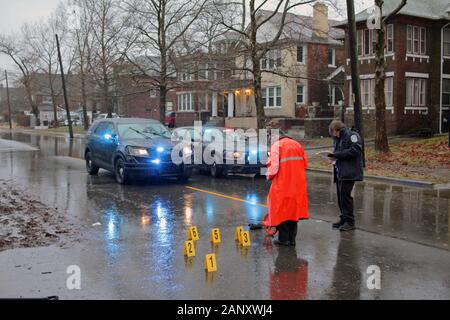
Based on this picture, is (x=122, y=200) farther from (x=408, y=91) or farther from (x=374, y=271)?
(x=408, y=91)

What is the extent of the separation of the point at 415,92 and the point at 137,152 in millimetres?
22380

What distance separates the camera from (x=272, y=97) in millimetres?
42281

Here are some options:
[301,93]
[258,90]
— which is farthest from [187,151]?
[301,93]

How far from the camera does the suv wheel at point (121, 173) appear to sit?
13.9 metres

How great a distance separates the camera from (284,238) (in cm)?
742

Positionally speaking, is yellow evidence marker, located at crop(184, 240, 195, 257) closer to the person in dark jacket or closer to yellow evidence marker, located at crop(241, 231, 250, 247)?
→ yellow evidence marker, located at crop(241, 231, 250, 247)

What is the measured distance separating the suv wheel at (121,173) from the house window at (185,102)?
40460 mm

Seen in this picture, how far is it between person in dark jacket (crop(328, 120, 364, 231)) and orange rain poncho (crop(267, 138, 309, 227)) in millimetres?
1195

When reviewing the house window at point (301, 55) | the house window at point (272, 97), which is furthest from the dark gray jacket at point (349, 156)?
the house window at point (272, 97)

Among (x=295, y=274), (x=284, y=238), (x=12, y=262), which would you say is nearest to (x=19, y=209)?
(x=12, y=262)

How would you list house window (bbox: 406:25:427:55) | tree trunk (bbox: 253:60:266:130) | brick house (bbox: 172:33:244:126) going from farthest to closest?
1. house window (bbox: 406:25:427:55)
2. brick house (bbox: 172:33:244:126)
3. tree trunk (bbox: 253:60:266:130)

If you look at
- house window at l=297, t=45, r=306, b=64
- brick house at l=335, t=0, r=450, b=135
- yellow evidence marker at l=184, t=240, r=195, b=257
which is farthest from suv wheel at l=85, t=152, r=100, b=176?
house window at l=297, t=45, r=306, b=64

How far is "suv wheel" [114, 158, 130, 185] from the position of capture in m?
13.9
